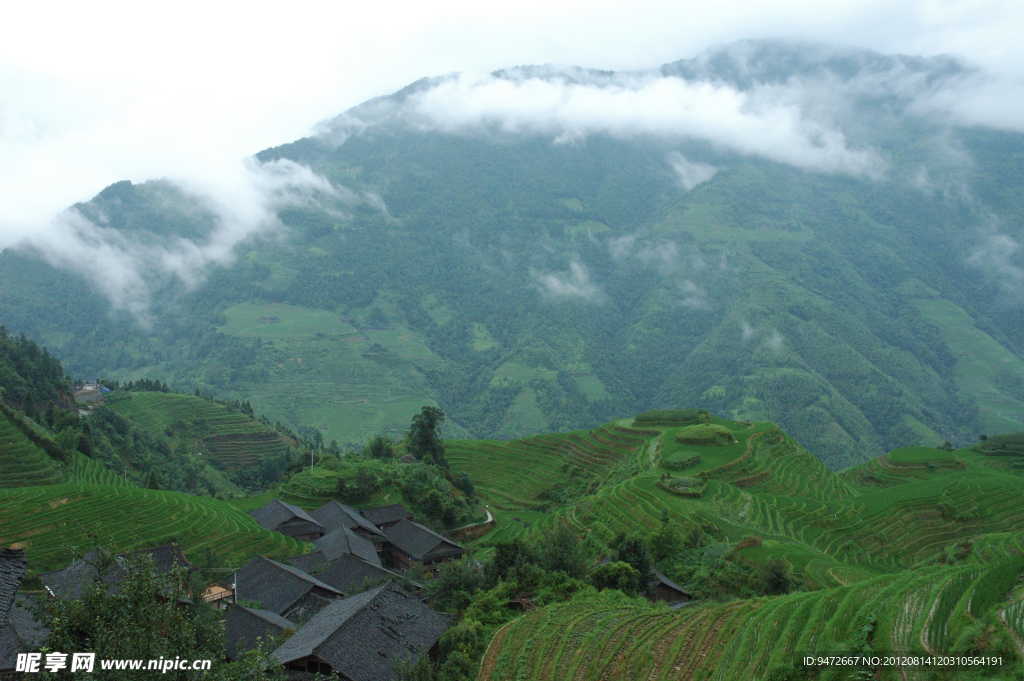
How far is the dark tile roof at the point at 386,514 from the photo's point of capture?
53.2 m

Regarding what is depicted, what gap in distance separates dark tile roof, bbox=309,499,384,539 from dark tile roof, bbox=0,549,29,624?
29.3 m

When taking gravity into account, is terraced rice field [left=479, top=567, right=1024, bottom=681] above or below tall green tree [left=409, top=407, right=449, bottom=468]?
above

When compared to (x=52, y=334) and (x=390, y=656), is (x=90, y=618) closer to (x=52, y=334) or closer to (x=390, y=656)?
(x=390, y=656)

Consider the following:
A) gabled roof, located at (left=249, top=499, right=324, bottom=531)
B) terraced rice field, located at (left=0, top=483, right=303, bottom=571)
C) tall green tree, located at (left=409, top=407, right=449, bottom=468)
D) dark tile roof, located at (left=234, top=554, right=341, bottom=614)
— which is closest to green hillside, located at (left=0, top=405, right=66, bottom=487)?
terraced rice field, located at (left=0, top=483, right=303, bottom=571)

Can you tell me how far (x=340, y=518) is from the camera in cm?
5159

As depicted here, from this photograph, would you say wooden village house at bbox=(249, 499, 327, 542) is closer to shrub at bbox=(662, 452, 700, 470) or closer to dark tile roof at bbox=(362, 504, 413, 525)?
dark tile roof at bbox=(362, 504, 413, 525)

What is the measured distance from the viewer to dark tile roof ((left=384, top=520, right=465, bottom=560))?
4759cm

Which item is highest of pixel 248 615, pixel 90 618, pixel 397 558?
pixel 90 618

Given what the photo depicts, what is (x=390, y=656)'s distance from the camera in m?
25.1

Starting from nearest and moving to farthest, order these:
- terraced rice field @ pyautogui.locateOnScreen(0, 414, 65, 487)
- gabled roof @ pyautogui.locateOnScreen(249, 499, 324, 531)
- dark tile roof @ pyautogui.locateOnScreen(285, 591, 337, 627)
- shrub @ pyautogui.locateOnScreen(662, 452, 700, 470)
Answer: dark tile roof @ pyautogui.locateOnScreen(285, 591, 337, 627) < terraced rice field @ pyautogui.locateOnScreen(0, 414, 65, 487) < gabled roof @ pyautogui.locateOnScreen(249, 499, 324, 531) < shrub @ pyautogui.locateOnScreen(662, 452, 700, 470)

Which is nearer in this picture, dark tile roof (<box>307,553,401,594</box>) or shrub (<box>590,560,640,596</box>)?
shrub (<box>590,560,640,596</box>)

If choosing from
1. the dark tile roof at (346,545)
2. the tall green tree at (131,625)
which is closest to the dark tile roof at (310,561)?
the dark tile roof at (346,545)

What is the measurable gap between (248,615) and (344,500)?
26.4 m

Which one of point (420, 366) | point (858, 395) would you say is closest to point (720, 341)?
point (858, 395)
